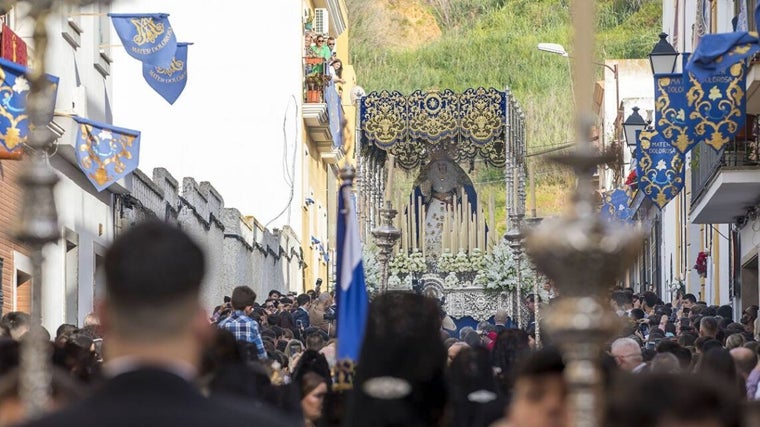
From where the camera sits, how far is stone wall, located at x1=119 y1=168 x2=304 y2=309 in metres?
26.5

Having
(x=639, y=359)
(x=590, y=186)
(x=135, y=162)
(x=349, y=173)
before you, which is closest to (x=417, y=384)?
(x=590, y=186)

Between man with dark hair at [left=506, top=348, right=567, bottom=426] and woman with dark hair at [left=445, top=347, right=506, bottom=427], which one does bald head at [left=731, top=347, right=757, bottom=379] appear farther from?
man with dark hair at [left=506, top=348, right=567, bottom=426]

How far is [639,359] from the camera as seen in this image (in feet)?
37.3

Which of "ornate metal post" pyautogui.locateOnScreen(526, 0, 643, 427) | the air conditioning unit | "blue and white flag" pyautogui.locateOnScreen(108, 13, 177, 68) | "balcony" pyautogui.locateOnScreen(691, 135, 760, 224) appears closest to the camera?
"ornate metal post" pyautogui.locateOnScreen(526, 0, 643, 427)

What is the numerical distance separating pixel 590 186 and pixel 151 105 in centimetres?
3738

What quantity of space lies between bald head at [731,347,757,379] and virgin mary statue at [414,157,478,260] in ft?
68.3

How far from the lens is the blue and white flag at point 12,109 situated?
602 inches

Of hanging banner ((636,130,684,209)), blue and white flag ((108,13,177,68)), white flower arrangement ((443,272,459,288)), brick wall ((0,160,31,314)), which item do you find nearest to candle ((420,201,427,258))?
white flower arrangement ((443,272,459,288))

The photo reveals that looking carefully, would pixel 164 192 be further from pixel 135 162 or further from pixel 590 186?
pixel 590 186

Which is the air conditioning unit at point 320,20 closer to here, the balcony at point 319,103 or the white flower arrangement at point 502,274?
the balcony at point 319,103

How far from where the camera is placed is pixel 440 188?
1287 inches

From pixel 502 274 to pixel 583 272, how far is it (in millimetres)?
25343

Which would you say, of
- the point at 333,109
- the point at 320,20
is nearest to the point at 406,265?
the point at 333,109

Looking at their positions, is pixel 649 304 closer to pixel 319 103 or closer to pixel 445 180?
pixel 445 180
